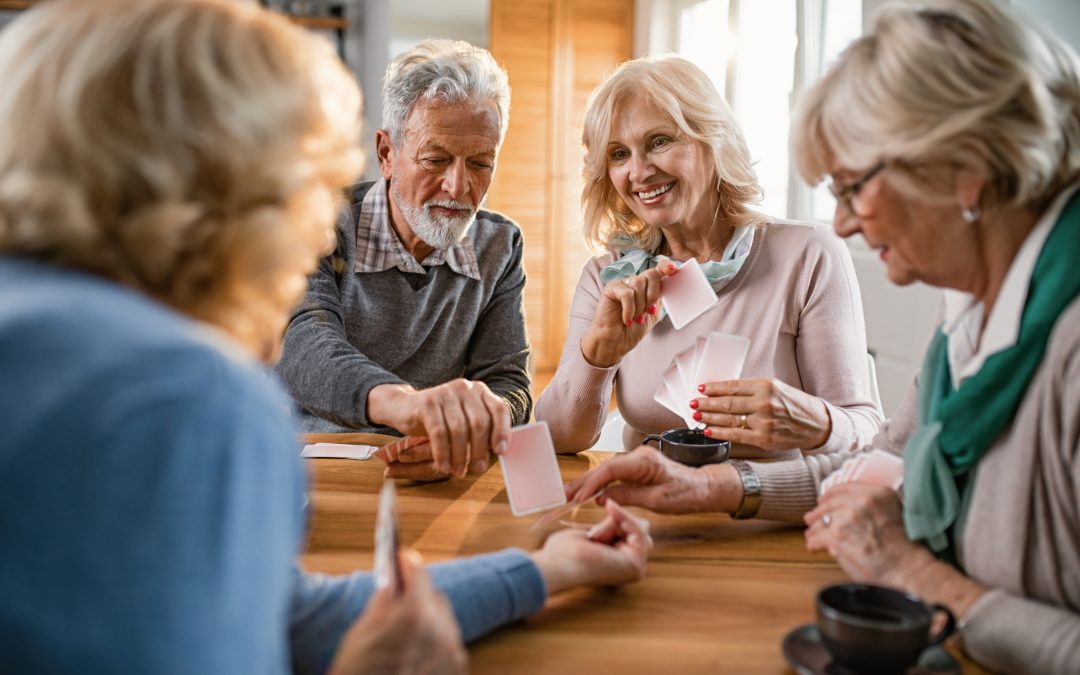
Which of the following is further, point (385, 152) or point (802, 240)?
point (385, 152)

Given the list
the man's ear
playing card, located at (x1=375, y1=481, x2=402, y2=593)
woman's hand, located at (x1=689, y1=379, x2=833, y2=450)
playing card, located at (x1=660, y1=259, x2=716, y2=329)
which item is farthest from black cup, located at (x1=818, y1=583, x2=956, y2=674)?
the man's ear

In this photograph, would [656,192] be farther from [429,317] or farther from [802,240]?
[429,317]

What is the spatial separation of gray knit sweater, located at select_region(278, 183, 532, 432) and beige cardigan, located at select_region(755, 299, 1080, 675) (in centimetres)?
137

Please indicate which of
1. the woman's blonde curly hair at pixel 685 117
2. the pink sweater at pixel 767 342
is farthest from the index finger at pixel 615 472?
the woman's blonde curly hair at pixel 685 117

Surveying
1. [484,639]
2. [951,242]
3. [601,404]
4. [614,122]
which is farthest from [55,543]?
[614,122]

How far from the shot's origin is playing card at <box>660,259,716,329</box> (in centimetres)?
208

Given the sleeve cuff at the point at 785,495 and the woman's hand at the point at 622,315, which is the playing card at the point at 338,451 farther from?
the sleeve cuff at the point at 785,495

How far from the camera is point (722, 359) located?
2.01 m

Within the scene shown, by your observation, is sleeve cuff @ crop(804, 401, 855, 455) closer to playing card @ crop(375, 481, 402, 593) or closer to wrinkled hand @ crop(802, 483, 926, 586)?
wrinkled hand @ crop(802, 483, 926, 586)

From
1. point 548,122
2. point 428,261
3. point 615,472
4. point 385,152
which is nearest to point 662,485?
point 615,472

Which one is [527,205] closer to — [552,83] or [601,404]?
[552,83]

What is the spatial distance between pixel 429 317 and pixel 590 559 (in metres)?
1.42

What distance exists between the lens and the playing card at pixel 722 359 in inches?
79.1

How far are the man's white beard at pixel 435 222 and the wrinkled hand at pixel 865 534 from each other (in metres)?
1.41
